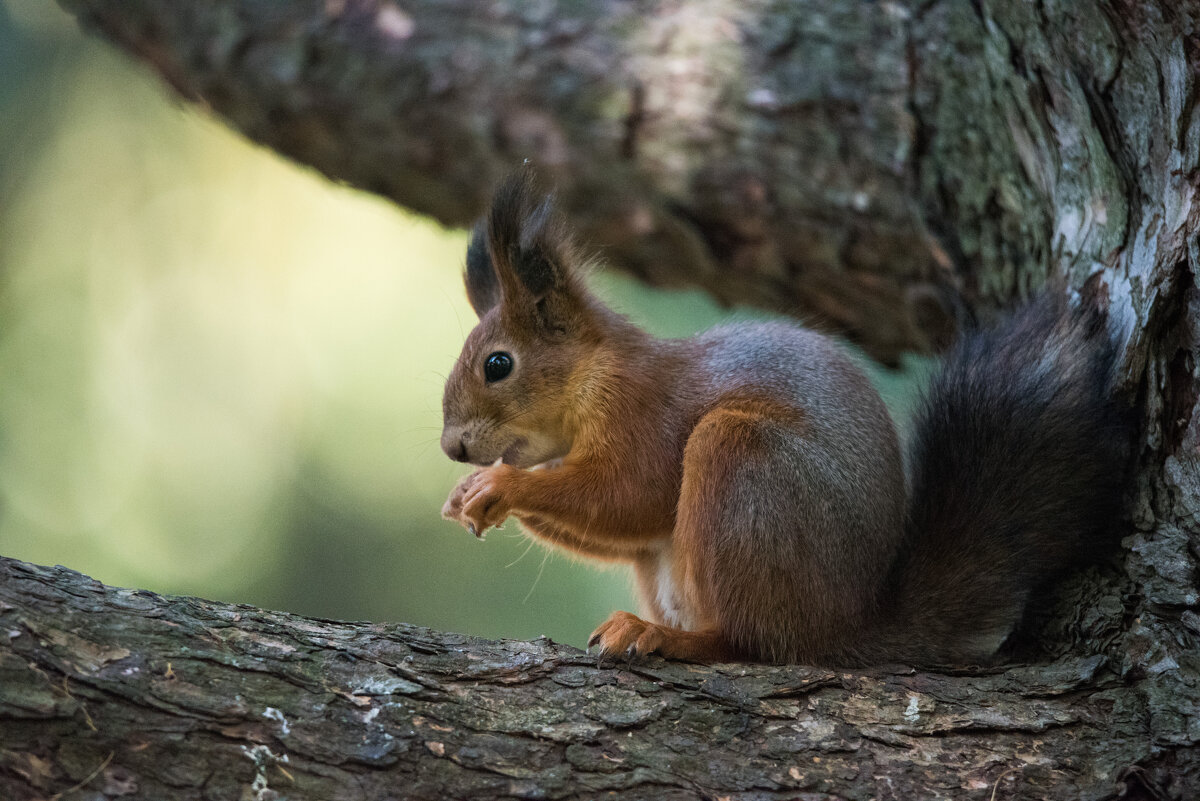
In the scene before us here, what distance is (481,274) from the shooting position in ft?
8.54

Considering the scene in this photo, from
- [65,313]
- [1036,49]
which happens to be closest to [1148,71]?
[1036,49]

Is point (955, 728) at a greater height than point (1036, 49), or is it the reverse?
point (1036, 49)

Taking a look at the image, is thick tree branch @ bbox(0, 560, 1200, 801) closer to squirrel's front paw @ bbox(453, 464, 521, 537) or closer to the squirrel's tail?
the squirrel's tail

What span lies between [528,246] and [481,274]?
346 millimetres

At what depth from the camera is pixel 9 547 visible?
145 inches

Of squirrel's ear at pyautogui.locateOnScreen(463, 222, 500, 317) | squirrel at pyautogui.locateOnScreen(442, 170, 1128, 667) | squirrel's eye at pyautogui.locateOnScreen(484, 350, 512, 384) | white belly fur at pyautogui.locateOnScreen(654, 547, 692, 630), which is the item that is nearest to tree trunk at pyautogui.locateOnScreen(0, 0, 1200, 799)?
squirrel at pyautogui.locateOnScreen(442, 170, 1128, 667)

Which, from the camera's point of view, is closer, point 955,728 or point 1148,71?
point 955,728

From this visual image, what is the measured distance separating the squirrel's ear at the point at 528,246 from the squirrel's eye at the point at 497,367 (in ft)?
0.45

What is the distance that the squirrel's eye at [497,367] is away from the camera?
235cm

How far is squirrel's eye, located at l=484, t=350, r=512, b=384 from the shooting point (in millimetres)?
2350

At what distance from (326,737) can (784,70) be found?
6.76 feet

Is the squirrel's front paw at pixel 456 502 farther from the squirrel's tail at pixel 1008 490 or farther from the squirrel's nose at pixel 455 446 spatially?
the squirrel's tail at pixel 1008 490

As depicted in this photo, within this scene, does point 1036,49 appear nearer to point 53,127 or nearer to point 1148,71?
point 1148,71

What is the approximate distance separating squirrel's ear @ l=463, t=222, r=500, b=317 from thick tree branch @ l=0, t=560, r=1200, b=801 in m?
1.14
